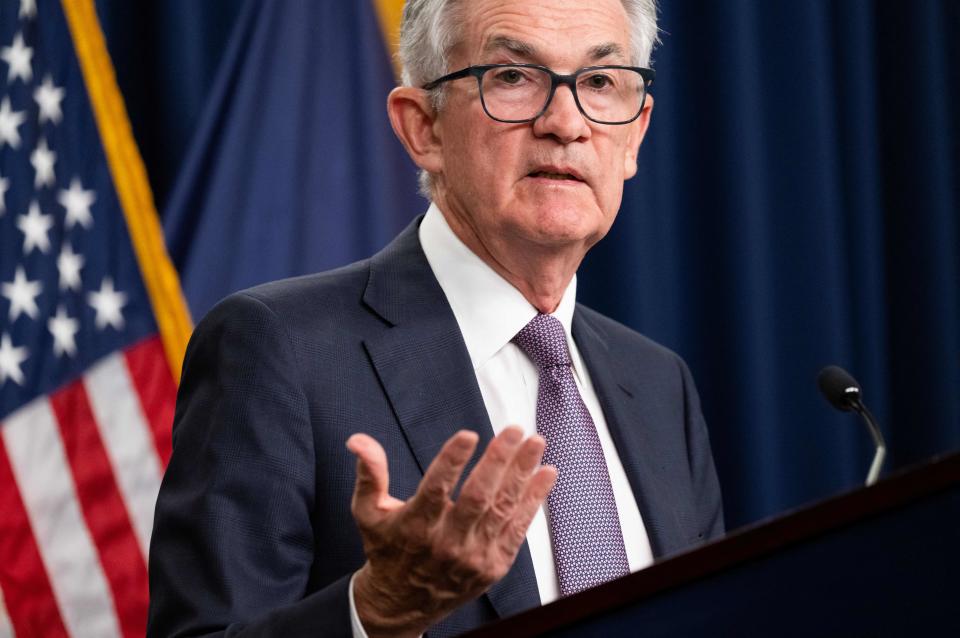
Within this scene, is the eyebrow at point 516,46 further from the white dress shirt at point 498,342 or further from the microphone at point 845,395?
the microphone at point 845,395

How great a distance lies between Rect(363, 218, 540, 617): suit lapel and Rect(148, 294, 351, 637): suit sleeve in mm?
143

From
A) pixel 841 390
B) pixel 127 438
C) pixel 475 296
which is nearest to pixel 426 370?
pixel 475 296

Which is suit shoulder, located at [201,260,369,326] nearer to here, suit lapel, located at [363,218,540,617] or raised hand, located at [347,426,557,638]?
suit lapel, located at [363,218,540,617]

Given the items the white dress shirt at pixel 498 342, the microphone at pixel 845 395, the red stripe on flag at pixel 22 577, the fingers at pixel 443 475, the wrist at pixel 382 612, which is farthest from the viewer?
the red stripe on flag at pixel 22 577

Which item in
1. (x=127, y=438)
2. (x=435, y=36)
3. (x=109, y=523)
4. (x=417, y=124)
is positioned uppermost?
(x=435, y=36)

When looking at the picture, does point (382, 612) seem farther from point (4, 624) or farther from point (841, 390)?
point (4, 624)

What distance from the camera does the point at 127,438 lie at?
2523 millimetres

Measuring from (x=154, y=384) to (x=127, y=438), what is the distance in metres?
0.13

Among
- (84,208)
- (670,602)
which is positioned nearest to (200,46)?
(84,208)

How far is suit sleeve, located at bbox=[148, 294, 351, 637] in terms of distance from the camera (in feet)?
4.44

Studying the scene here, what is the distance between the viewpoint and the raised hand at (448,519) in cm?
100

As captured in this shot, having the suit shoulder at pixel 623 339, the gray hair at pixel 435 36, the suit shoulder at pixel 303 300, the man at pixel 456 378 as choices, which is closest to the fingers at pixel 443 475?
the man at pixel 456 378

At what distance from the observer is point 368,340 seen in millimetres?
1618

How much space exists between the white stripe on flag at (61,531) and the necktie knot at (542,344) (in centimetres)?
123
